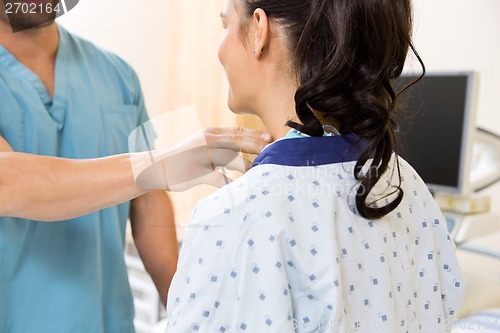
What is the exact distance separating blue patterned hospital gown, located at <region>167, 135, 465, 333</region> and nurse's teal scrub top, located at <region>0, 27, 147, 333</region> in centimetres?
37

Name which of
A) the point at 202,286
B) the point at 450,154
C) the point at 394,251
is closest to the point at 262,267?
the point at 202,286

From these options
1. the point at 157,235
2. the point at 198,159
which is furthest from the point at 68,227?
the point at 198,159

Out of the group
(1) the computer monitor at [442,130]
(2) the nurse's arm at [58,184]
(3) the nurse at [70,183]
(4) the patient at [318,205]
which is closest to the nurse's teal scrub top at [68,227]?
(3) the nurse at [70,183]

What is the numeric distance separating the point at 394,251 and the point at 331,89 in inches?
8.6

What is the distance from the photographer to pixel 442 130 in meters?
1.86

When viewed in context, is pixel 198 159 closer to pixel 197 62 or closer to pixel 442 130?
pixel 442 130

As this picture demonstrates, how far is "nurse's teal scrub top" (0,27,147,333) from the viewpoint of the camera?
0.96m

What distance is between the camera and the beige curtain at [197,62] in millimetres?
2225

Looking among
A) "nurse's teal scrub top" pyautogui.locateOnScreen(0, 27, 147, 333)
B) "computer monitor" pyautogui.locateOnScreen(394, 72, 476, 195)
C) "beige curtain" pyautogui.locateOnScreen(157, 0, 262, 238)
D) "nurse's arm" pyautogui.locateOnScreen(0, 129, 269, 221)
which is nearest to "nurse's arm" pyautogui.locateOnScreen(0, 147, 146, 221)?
"nurse's arm" pyautogui.locateOnScreen(0, 129, 269, 221)

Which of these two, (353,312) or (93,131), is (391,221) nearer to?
(353,312)

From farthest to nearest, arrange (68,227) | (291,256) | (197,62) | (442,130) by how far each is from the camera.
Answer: (197,62), (442,130), (68,227), (291,256)

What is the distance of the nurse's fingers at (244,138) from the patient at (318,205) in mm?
26

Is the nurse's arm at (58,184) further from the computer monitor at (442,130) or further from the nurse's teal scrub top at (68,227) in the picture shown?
the computer monitor at (442,130)

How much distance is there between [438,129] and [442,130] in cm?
2
